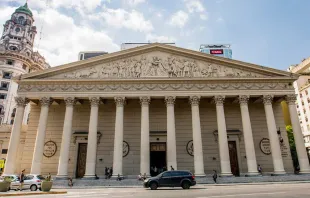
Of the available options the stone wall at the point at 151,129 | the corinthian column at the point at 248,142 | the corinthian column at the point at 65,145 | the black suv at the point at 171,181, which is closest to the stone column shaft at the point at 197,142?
the stone wall at the point at 151,129

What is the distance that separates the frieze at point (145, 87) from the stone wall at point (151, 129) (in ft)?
9.53

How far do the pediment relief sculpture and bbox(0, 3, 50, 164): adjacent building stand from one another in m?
27.6

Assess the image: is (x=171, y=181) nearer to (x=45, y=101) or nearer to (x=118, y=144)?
(x=118, y=144)

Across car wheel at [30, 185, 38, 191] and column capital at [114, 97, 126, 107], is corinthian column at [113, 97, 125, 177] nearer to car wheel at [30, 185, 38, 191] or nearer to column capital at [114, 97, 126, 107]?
column capital at [114, 97, 126, 107]

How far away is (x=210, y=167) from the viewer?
2469 centimetres

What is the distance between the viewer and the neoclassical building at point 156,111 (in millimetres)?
23125

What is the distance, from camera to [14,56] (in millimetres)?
53875

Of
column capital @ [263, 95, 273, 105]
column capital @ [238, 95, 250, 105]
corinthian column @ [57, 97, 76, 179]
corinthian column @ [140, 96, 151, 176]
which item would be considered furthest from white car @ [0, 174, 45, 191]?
column capital @ [263, 95, 273, 105]

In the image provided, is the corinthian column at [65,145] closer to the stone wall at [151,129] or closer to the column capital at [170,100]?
the stone wall at [151,129]

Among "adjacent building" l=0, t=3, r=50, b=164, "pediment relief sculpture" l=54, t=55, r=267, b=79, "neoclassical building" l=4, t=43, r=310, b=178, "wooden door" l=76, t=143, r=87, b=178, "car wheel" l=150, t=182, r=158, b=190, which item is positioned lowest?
"car wheel" l=150, t=182, r=158, b=190

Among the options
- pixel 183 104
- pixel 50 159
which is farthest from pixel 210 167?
pixel 50 159

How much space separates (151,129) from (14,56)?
45.6 metres

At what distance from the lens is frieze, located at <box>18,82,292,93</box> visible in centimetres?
2406

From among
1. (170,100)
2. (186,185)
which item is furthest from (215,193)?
(170,100)
